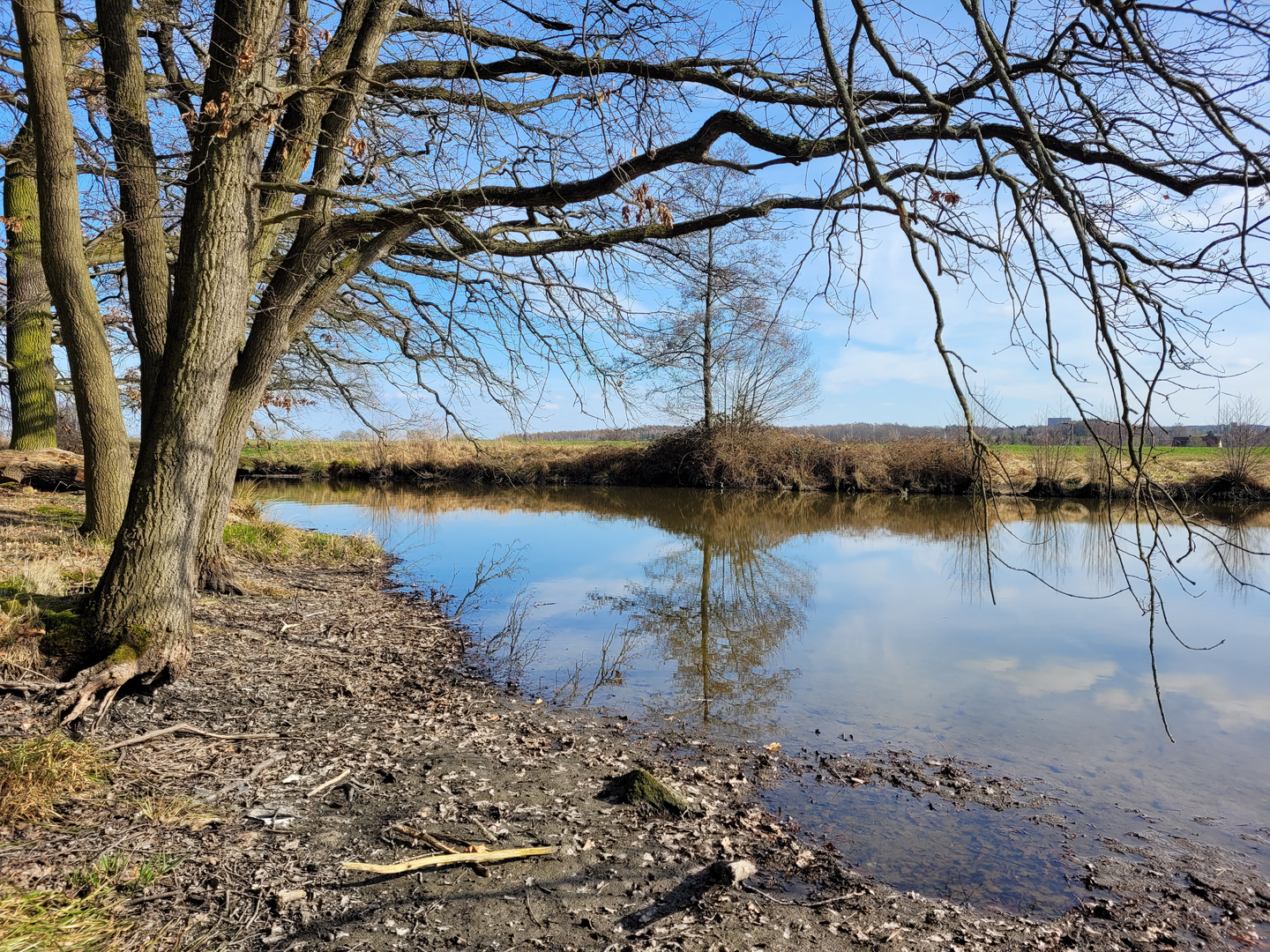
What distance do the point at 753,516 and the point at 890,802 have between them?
50.1 ft

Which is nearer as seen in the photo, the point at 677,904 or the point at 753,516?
the point at 677,904

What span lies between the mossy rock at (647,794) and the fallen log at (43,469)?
12291 mm

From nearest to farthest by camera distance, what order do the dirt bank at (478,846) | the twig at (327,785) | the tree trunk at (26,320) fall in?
1. the dirt bank at (478,846)
2. the twig at (327,785)
3. the tree trunk at (26,320)

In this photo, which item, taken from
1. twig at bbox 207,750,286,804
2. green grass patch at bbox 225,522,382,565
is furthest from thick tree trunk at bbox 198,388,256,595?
twig at bbox 207,750,286,804

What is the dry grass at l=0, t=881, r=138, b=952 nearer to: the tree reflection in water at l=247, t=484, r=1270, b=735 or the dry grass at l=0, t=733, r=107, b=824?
the dry grass at l=0, t=733, r=107, b=824

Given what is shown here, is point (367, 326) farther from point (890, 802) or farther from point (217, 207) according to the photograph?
point (890, 802)

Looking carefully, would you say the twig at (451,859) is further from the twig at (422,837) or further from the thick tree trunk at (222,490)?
the thick tree trunk at (222,490)

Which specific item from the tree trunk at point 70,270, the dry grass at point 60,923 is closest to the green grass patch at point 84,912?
the dry grass at point 60,923

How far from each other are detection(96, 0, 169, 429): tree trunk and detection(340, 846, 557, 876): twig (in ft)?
16.6

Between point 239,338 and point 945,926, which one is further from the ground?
point 239,338

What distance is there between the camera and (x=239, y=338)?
5.97m

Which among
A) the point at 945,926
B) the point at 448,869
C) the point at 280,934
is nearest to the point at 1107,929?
the point at 945,926

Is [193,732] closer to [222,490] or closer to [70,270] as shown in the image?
[222,490]

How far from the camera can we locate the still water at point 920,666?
446 centimetres
